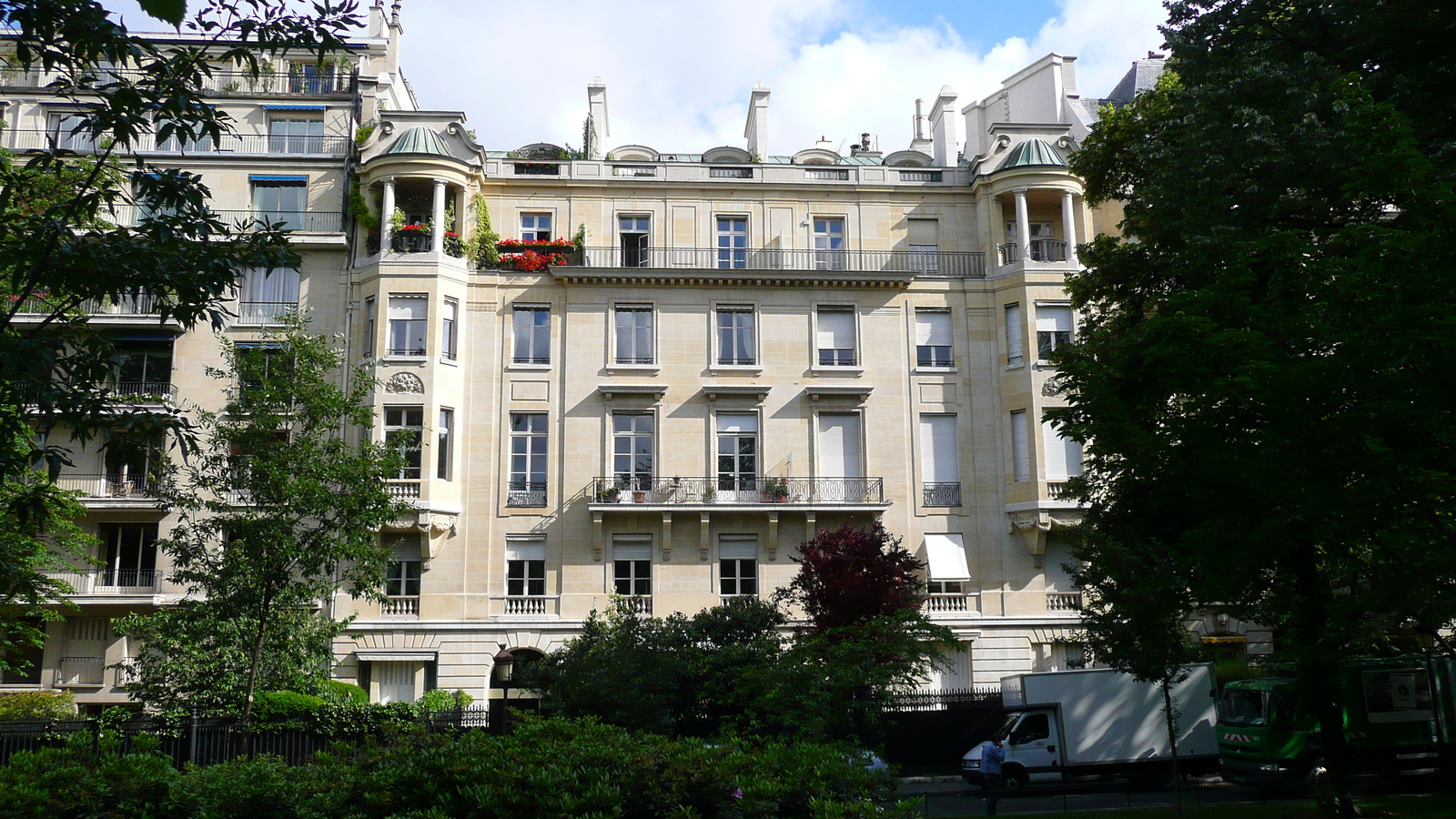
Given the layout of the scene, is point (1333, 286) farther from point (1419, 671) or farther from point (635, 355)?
point (635, 355)

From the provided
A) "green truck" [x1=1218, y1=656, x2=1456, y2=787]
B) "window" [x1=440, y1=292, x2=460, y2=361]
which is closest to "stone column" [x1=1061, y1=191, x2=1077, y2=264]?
"green truck" [x1=1218, y1=656, x2=1456, y2=787]

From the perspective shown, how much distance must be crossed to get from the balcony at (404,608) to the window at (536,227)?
41.0ft

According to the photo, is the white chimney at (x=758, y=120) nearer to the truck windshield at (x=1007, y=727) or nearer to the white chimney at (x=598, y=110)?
the white chimney at (x=598, y=110)

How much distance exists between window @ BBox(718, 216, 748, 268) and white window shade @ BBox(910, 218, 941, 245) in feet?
19.3

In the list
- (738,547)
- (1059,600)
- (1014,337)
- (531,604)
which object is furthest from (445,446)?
(1059,600)

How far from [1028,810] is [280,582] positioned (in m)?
15.0

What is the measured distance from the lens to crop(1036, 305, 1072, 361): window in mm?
34719

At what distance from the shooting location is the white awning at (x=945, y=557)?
33188mm

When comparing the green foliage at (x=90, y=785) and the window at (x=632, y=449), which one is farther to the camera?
the window at (x=632, y=449)

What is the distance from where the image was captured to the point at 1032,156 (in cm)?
3559

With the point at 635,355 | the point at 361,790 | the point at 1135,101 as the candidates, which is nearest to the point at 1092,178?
the point at 1135,101

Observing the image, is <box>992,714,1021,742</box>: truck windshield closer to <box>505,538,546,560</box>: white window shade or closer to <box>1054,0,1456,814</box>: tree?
<box>1054,0,1456,814</box>: tree

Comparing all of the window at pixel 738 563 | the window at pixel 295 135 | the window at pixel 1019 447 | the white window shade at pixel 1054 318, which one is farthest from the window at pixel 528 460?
the white window shade at pixel 1054 318

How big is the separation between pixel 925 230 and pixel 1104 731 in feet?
62.3
